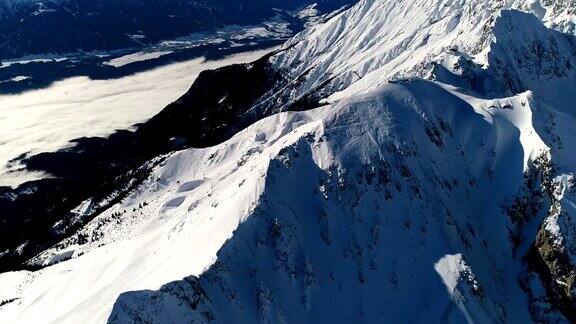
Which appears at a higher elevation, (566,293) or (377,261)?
(377,261)

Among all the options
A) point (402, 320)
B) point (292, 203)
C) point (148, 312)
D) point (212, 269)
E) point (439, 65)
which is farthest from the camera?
point (439, 65)

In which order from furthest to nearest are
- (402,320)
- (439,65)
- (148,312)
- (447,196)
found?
(439,65) < (447,196) < (402,320) < (148,312)

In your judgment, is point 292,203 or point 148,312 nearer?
point 148,312

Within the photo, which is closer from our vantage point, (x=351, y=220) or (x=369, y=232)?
(x=369, y=232)

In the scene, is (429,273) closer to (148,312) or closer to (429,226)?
(429,226)

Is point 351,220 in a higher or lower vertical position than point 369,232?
higher

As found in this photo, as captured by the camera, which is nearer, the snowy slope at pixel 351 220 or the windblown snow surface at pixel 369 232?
the windblown snow surface at pixel 369 232

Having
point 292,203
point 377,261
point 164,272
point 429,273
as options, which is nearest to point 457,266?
point 429,273

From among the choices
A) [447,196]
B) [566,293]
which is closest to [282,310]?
[447,196]

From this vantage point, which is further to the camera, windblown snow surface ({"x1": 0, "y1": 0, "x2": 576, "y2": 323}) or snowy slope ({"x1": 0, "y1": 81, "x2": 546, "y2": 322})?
snowy slope ({"x1": 0, "y1": 81, "x2": 546, "y2": 322})

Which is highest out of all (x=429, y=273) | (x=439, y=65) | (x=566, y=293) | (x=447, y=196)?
(x=439, y=65)
